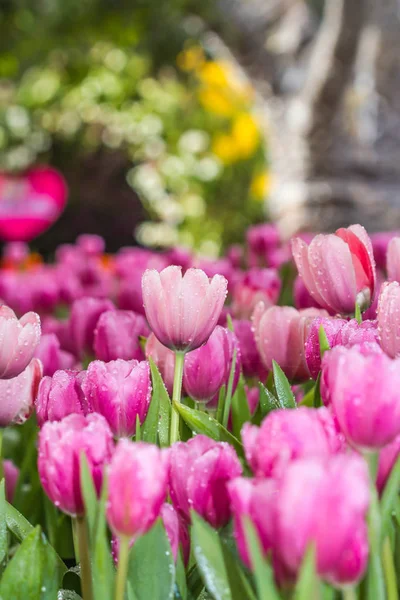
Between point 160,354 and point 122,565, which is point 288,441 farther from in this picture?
point 160,354

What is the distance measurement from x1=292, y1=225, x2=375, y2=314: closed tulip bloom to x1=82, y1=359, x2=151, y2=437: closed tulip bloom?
219 millimetres

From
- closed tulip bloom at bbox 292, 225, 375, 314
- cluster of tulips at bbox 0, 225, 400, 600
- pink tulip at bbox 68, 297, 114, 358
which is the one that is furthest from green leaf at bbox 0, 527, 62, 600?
pink tulip at bbox 68, 297, 114, 358

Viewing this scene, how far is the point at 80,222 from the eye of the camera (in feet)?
19.6

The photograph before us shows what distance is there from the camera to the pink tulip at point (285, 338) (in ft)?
2.50

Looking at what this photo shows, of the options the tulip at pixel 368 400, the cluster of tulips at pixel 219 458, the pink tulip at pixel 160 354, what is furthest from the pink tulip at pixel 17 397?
the tulip at pixel 368 400

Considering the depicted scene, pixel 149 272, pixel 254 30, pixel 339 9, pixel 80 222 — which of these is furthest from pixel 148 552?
pixel 80 222

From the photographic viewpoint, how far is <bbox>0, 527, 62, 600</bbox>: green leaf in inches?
20.8

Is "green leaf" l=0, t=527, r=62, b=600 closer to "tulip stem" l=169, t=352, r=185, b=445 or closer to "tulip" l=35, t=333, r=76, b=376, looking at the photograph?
"tulip stem" l=169, t=352, r=185, b=445

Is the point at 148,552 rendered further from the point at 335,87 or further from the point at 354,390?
the point at 335,87

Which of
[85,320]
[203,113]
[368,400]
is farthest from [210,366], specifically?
[203,113]

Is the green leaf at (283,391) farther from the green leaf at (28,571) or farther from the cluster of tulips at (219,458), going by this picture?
the green leaf at (28,571)

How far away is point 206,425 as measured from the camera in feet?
2.01

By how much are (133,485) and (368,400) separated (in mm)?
133

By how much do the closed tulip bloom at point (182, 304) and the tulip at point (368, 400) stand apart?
0.21 metres
